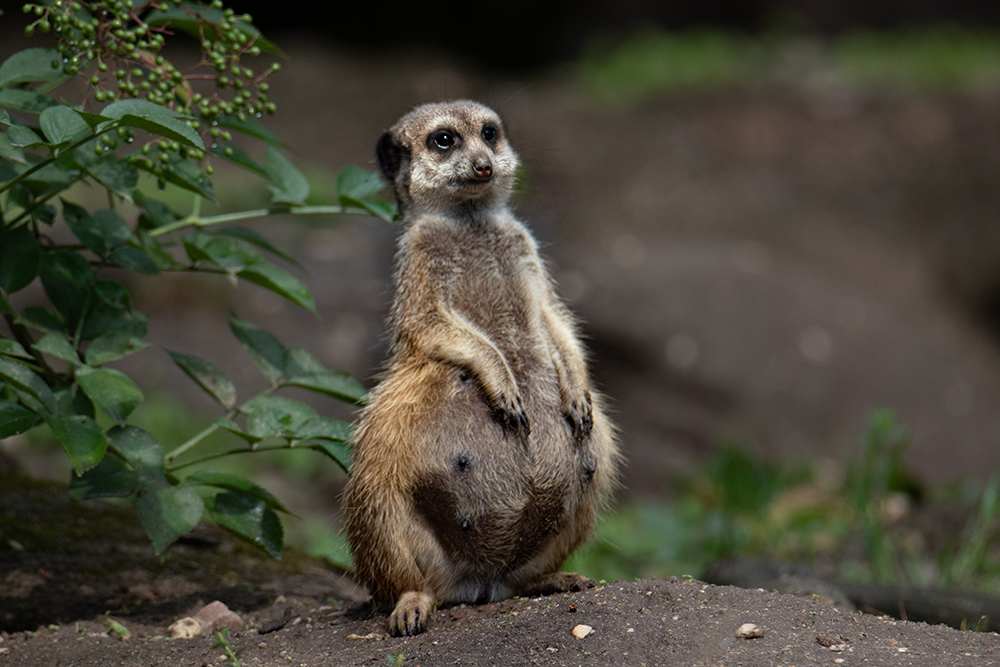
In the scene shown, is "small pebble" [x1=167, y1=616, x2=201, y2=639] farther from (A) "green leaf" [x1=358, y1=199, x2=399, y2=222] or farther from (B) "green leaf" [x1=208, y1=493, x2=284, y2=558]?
(A) "green leaf" [x1=358, y1=199, x2=399, y2=222]

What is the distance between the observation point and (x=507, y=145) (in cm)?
344

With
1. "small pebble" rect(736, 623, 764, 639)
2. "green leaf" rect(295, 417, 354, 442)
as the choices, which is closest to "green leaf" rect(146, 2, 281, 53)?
"green leaf" rect(295, 417, 354, 442)

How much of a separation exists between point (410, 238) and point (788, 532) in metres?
3.66

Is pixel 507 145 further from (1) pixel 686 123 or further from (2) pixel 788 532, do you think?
(1) pixel 686 123

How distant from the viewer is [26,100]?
263 cm

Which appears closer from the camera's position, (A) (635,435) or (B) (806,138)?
Answer: (A) (635,435)

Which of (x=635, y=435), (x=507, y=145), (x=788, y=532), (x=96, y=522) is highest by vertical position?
(x=507, y=145)

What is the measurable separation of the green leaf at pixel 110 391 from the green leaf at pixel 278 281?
21.6 inches

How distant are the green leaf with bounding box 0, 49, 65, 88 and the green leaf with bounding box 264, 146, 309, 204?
659 millimetres

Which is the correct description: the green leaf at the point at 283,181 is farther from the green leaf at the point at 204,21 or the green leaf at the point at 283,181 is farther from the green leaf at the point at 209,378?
the green leaf at the point at 209,378

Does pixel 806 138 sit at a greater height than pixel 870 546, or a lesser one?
greater

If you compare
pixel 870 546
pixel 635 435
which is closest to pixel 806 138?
pixel 635 435

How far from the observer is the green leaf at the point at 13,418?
2332 mm

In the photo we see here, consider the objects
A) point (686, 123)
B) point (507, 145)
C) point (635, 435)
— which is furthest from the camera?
point (686, 123)
